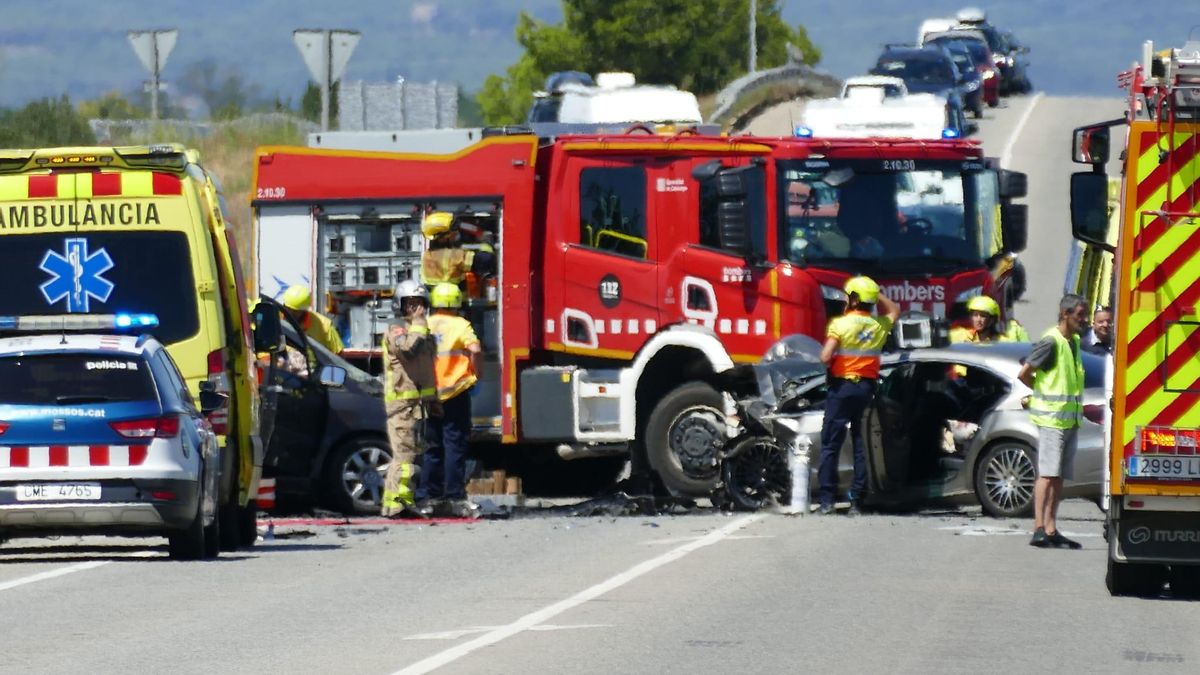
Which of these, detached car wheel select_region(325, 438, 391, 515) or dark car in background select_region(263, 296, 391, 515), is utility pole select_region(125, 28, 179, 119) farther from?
detached car wheel select_region(325, 438, 391, 515)

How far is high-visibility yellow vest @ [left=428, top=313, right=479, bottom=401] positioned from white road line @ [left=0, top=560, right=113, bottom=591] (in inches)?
172

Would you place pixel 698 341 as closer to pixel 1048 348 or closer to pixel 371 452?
pixel 371 452

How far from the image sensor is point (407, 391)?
19.3 m

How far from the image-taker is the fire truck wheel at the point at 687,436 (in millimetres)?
20297

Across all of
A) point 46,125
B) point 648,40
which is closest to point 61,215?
point 46,125

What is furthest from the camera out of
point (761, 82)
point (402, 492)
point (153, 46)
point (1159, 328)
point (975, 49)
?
point (975, 49)

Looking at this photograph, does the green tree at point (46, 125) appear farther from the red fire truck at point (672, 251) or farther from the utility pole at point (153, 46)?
the red fire truck at point (672, 251)

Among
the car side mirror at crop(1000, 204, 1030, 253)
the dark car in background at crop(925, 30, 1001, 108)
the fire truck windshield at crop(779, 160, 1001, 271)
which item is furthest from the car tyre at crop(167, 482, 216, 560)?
the dark car in background at crop(925, 30, 1001, 108)

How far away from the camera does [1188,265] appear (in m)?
12.7

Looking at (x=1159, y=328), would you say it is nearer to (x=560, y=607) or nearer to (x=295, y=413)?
(x=560, y=607)

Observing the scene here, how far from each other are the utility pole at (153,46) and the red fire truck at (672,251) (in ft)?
20.3

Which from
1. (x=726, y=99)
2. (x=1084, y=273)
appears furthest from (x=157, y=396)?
(x=726, y=99)

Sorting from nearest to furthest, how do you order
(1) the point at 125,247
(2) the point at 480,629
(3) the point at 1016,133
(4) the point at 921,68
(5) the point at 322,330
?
(2) the point at 480,629, (1) the point at 125,247, (5) the point at 322,330, (4) the point at 921,68, (3) the point at 1016,133

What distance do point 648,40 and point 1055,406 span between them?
59.5m
